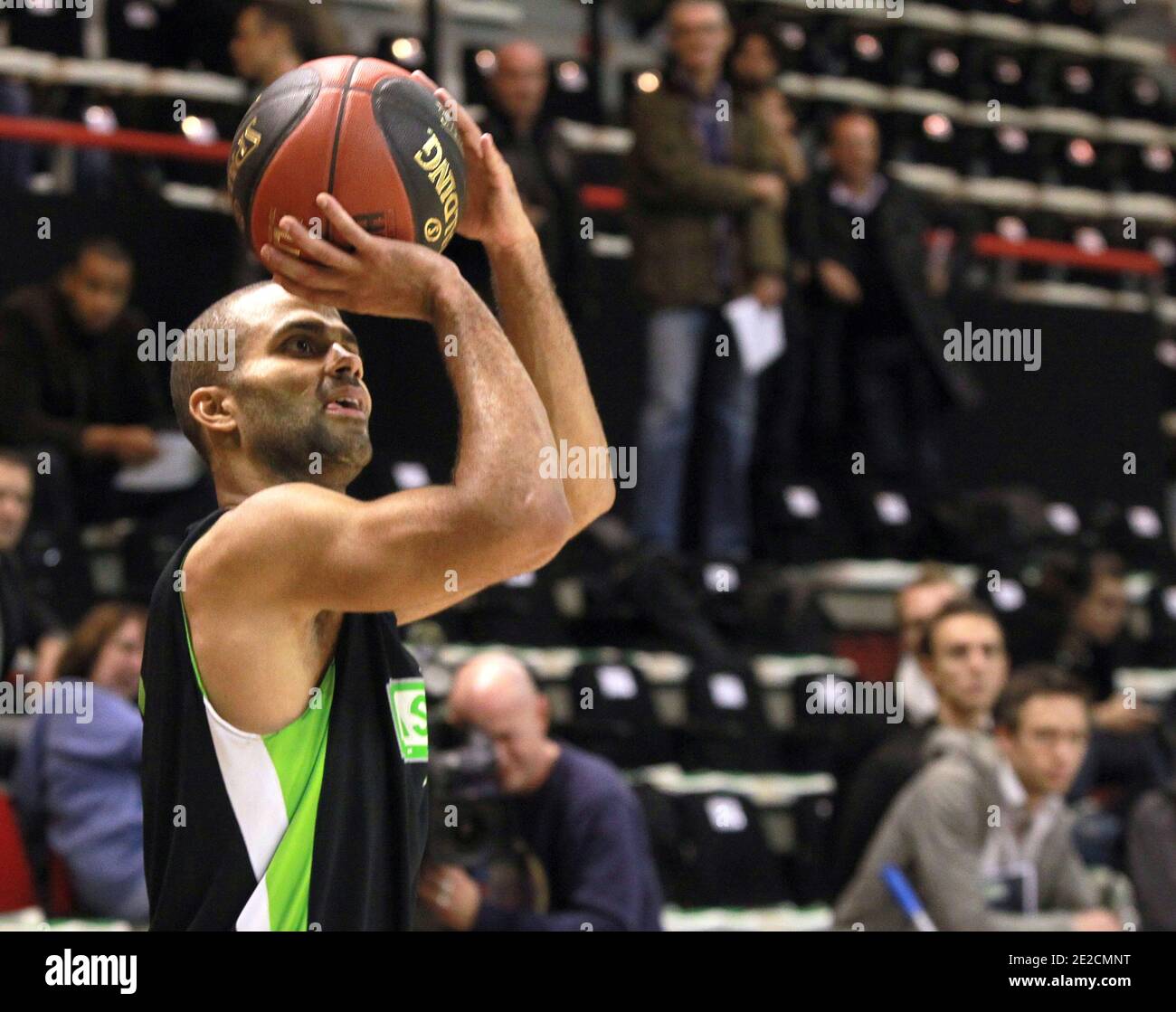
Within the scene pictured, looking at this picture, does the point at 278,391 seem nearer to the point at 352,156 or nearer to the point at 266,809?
the point at 352,156

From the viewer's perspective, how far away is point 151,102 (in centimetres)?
785

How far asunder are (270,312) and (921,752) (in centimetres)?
324

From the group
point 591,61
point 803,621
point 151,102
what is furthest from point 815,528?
point 151,102

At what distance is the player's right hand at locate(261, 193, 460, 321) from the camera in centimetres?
255

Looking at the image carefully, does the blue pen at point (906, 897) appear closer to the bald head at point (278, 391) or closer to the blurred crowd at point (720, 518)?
the blurred crowd at point (720, 518)

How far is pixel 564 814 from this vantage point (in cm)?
496

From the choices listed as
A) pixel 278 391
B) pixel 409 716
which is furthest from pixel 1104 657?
pixel 278 391

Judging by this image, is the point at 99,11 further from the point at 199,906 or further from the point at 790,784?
the point at 199,906

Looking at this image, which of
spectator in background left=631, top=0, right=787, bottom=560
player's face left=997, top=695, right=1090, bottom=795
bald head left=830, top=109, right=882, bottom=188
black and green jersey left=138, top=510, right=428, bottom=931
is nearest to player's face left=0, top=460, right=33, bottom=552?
spectator in background left=631, top=0, right=787, bottom=560

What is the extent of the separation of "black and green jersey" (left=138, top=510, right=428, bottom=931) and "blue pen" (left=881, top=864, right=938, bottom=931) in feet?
8.75

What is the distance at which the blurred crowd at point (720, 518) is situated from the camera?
496 cm

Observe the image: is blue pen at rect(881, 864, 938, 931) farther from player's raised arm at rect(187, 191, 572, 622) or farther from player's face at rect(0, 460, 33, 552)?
player's raised arm at rect(187, 191, 572, 622)

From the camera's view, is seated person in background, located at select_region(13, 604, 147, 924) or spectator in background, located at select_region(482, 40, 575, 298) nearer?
seated person in background, located at select_region(13, 604, 147, 924)
